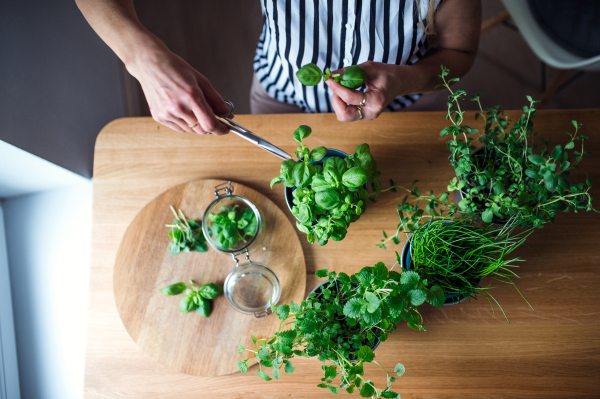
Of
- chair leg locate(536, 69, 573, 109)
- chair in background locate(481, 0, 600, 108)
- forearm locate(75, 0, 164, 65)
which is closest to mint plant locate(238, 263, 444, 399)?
forearm locate(75, 0, 164, 65)

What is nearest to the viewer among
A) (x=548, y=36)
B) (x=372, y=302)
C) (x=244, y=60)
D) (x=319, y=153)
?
(x=372, y=302)

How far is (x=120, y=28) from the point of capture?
81cm

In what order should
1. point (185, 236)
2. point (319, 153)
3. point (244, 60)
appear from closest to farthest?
point (319, 153) < point (185, 236) < point (244, 60)

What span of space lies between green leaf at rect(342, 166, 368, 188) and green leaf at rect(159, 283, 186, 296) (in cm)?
53

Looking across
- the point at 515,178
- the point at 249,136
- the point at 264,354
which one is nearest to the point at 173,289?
the point at 264,354

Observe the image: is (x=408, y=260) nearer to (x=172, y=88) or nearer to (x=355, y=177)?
(x=355, y=177)

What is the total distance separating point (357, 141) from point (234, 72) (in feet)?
4.25

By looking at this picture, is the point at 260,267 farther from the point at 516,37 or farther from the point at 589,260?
the point at 516,37

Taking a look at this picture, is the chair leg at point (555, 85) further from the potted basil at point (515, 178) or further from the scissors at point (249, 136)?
the scissors at point (249, 136)

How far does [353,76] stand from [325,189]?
0.83 ft

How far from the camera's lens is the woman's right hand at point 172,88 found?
31.0 inches

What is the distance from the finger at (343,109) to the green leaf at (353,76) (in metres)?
0.08

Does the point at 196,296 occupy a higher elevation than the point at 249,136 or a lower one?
lower

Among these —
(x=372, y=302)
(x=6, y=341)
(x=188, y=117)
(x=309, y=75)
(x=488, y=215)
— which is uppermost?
(x=309, y=75)
